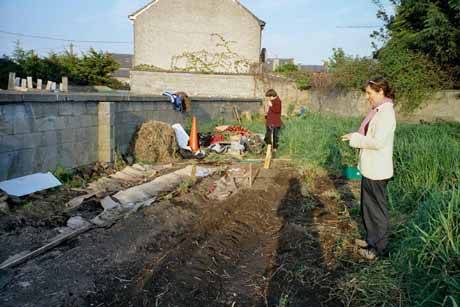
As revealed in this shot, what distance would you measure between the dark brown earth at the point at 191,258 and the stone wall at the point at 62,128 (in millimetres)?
1448

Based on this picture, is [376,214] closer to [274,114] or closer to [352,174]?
[352,174]

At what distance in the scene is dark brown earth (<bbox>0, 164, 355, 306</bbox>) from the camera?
294 cm

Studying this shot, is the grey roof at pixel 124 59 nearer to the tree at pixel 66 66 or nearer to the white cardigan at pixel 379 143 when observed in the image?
the tree at pixel 66 66

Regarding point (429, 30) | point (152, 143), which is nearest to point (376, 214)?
point (152, 143)

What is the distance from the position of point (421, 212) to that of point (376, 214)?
0.55 m

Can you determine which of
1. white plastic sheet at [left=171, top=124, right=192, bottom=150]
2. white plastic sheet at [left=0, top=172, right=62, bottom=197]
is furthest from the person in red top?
white plastic sheet at [left=0, top=172, right=62, bottom=197]

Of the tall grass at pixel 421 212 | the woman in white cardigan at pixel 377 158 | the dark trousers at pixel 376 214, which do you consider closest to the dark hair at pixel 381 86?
the woman in white cardigan at pixel 377 158

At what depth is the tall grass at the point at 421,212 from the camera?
273cm

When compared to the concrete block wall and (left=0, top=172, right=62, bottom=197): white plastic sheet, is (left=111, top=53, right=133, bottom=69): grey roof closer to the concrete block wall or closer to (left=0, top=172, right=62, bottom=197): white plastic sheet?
the concrete block wall

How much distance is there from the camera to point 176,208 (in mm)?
4934

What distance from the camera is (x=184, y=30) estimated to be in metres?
23.7

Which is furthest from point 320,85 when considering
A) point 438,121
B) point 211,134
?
point 211,134

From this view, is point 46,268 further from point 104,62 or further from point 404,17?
point 104,62

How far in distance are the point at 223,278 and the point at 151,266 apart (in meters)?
0.67
